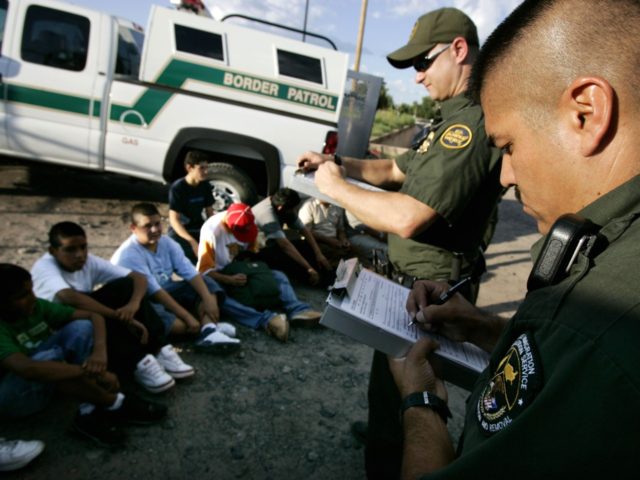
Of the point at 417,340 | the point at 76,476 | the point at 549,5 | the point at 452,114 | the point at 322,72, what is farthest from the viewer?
the point at 322,72

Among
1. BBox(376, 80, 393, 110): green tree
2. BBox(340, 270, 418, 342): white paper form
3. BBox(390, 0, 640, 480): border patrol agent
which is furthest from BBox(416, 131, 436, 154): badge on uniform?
BBox(376, 80, 393, 110): green tree

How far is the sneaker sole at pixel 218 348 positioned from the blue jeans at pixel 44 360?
783 millimetres

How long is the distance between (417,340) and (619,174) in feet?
1.99

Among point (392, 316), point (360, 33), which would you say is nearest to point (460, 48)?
point (392, 316)

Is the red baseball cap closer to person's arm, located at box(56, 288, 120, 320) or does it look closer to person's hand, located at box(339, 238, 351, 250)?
person's hand, located at box(339, 238, 351, 250)

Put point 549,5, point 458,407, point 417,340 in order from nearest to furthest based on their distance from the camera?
point 549,5 → point 417,340 → point 458,407

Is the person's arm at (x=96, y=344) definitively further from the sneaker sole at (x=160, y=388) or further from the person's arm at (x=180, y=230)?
the person's arm at (x=180, y=230)

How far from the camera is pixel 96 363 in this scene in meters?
2.15

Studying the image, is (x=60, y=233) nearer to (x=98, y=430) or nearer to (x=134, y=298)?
(x=134, y=298)

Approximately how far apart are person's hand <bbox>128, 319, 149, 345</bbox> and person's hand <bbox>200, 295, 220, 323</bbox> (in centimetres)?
61

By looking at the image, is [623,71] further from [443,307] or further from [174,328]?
[174,328]

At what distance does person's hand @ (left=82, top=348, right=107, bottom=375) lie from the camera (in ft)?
6.93

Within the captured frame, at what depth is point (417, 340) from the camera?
1.08 meters

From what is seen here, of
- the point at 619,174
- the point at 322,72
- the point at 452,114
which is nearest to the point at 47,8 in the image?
the point at 322,72
